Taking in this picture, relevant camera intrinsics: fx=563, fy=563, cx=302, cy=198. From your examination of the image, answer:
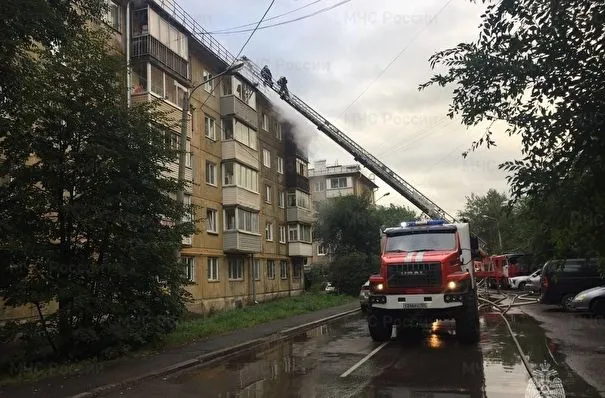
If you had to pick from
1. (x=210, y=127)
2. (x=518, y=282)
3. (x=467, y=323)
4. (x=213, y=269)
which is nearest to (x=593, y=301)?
(x=467, y=323)

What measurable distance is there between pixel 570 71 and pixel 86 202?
954 centimetres

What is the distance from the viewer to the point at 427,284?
13180 millimetres

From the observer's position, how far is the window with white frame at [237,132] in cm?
3209

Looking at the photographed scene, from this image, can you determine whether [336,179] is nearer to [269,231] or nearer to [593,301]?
[269,231]

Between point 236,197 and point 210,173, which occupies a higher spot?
point 210,173

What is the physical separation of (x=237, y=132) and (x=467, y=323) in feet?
72.3

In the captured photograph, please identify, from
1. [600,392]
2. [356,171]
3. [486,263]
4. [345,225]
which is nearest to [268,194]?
[345,225]

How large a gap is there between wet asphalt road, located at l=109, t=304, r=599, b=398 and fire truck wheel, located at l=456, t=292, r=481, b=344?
279 millimetres

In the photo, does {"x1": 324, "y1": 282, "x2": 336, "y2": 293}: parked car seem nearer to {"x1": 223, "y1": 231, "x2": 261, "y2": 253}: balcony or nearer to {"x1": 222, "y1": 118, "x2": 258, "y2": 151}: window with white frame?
{"x1": 223, "y1": 231, "x2": 261, "y2": 253}: balcony

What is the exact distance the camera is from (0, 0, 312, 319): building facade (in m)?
24.7

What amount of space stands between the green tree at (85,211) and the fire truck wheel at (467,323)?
6.49 metres

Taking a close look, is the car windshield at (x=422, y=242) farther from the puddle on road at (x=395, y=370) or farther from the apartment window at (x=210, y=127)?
the apartment window at (x=210, y=127)

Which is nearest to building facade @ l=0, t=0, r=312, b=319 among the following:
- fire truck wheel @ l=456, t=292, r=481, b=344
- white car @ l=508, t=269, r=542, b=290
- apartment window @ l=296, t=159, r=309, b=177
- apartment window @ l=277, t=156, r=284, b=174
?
apartment window @ l=277, t=156, r=284, b=174

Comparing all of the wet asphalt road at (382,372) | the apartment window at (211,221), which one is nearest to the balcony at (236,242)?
the apartment window at (211,221)
